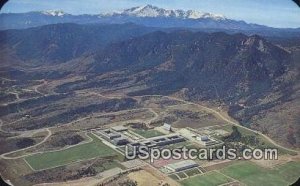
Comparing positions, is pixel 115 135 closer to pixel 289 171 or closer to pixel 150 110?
pixel 150 110

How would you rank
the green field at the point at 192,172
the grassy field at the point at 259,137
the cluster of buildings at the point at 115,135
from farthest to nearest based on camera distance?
the cluster of buildings at the point at 115,135 → the grassy field at the point at 259,137 → the green field at the point at 192,172

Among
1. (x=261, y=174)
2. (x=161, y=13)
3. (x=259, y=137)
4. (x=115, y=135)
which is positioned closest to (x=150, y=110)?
(x=115, y=135)

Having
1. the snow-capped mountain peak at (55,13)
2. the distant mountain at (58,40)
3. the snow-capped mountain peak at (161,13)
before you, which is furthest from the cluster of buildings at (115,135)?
the snow-capped mountain peak at (161,13)

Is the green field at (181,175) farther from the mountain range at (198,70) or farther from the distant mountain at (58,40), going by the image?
the distant mountain at (58,40)

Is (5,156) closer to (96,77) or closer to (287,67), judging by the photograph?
(96,77)

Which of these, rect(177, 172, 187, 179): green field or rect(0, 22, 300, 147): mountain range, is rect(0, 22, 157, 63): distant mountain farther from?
rect(177, 172, 187, 179): green field

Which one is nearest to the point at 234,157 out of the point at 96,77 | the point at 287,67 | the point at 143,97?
the point at 143,97
